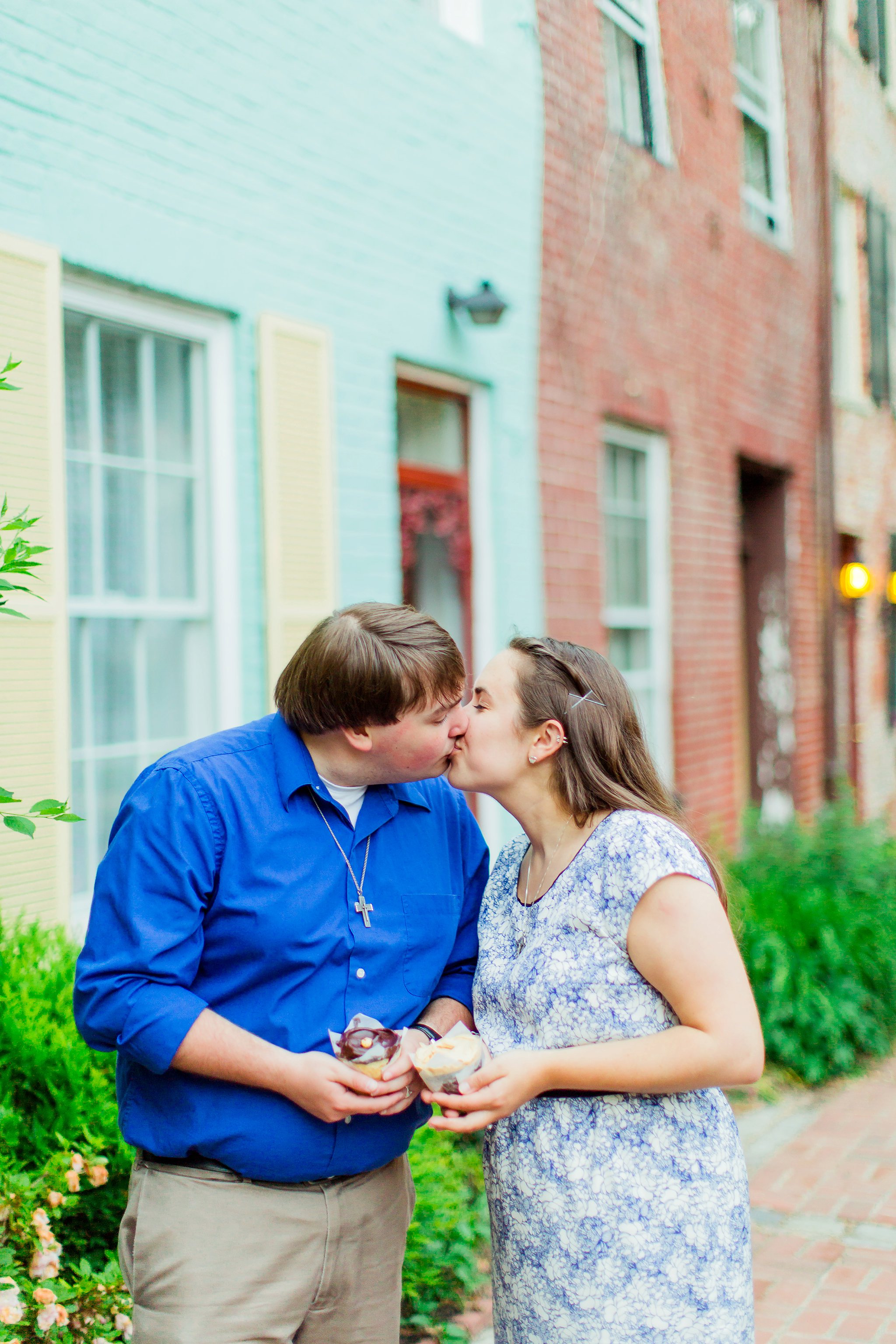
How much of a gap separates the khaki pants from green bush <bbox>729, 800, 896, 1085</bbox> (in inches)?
139

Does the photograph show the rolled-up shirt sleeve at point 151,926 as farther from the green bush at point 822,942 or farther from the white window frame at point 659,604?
the white window frame at point 659,604

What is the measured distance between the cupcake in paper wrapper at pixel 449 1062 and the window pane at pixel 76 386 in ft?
9.60

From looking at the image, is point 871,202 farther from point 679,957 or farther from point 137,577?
point 679,957

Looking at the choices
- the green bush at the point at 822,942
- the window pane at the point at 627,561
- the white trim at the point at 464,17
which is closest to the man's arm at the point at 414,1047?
the green bush at the point at 822,942

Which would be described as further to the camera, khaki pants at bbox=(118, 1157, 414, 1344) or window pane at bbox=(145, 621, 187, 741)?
window pane at bbox=(145, 621, 187, 741)

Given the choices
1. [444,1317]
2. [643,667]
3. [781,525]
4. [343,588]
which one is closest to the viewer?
[444,1317]

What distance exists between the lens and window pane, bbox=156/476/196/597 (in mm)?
4680

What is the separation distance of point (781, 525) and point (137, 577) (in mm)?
6483

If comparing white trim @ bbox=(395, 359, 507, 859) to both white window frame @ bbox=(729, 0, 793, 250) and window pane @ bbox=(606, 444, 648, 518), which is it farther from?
white window frame @ bbox=(729, 0, 793, 250)

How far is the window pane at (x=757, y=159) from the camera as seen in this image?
30.9 ft

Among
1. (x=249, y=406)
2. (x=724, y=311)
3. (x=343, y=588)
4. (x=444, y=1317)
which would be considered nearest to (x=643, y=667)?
(x=724, y=311)

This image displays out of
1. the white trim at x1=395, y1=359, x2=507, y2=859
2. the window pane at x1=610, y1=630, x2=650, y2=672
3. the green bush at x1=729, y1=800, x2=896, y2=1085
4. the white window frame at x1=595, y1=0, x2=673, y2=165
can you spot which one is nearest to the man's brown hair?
the green bush at x1=729, y1=800, x2=896, y2=1085

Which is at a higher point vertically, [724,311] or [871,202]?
[871,202]

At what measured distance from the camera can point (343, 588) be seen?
5.29 meters
